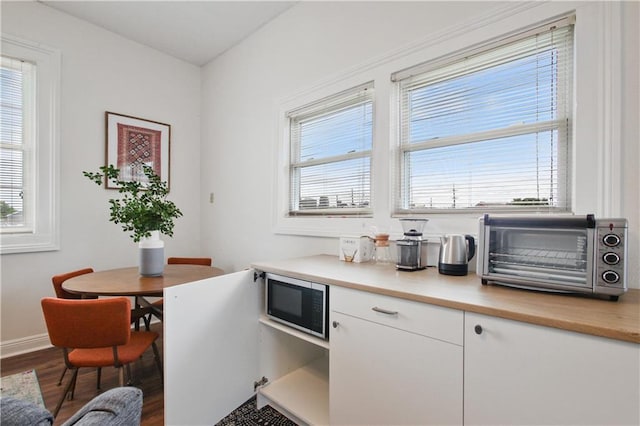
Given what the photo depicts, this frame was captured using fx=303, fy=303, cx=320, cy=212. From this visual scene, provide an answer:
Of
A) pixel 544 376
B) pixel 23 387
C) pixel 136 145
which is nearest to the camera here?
pixel 544 376

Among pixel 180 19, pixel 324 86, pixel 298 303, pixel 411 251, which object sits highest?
pixel 180 19

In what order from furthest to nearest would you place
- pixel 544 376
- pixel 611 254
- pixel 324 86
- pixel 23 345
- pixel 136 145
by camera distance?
pixel 136 145, pixel 23 345, pixel 324 86, pixel 611 254, pixel 544 376

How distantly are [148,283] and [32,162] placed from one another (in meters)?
1.76

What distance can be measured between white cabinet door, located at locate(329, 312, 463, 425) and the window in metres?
2.86

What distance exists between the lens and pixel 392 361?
1.25 meters

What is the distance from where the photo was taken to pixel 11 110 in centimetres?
261

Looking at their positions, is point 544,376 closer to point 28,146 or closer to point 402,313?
point 402,313

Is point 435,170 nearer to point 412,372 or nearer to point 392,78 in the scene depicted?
point 392,78

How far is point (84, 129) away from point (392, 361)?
3.39 meters

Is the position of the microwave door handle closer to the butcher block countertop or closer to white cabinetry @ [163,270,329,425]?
the butcher block countertop

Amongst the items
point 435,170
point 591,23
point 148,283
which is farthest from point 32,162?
point 591,23

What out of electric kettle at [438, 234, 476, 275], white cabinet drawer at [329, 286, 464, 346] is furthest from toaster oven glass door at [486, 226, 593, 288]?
white cabinet drawer at [329, 286, 464, 346]

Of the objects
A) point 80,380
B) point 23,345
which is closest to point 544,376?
point 80,380

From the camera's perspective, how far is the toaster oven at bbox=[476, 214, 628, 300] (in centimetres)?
103
